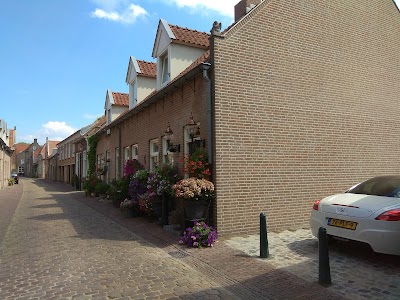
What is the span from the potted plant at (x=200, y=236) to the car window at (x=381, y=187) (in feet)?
10.5

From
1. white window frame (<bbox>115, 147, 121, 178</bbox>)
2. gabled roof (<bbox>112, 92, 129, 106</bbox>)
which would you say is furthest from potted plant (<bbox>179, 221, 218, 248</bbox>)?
gabled roof (<bbox>112, 92, 129, 106</bbox>)

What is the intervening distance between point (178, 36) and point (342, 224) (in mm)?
8491

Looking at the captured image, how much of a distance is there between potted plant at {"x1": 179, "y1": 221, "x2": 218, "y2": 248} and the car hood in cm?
244

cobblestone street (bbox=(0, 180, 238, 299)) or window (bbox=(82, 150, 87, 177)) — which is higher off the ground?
window (bbox=(82, 150, 87, 177))

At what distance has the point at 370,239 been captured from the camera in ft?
18.1

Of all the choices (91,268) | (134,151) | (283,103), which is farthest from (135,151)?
(91,268)

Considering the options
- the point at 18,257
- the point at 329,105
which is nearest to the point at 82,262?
the point at 18,257

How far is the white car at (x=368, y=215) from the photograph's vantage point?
17.7 feet

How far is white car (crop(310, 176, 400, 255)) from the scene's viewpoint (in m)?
5.39

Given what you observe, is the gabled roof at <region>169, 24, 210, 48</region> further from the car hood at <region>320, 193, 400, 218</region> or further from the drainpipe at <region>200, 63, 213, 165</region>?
the car hood at <region>320, 193, 400, 218</region>

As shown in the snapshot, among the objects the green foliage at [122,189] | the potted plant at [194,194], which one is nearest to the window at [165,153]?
the green foliage at [122,189]

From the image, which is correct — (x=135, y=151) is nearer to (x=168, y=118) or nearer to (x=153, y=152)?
(x=153, y=152)

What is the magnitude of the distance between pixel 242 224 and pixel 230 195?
0.80 meters

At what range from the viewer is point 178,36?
38.1 ft
